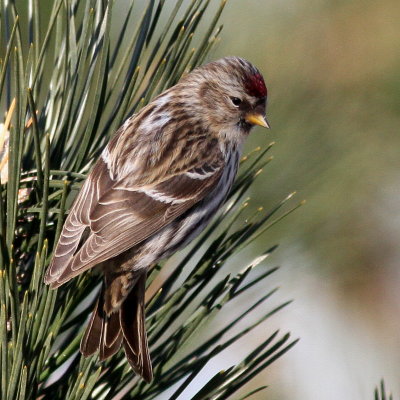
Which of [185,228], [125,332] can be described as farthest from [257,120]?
[125,332]

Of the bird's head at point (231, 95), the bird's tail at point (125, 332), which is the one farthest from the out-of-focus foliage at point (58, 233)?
the bird's head at point (231, 95)

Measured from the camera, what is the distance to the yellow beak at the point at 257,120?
6.60ft

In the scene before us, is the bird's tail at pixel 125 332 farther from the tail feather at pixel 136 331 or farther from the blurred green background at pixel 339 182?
the blurred green background at pixel 339 182

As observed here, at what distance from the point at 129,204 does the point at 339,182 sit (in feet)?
1.64

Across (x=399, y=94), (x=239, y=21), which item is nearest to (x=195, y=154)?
(x=239, y=21)

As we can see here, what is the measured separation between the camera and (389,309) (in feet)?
6.23

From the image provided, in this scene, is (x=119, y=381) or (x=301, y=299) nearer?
(x=119, y=381)

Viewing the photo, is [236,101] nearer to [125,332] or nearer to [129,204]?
[129,204]

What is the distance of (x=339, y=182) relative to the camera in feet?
6.42

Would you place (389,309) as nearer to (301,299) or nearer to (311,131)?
(301,299)

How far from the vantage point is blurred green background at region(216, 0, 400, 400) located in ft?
6.22

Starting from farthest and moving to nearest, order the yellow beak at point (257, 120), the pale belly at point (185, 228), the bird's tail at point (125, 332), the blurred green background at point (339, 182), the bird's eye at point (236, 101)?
1. the bird's eye at point (236, 101)
2. the yellow beak at point (257, 120)
3. the blurred green background at point (339, 182)
4. the pale belly at point (185, 228)
5. the bird's tail at point (125, 332)

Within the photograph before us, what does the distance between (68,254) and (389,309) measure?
2.79 ft

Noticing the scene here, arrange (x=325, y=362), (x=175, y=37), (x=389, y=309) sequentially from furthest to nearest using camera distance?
1. (x=325, y=362)
2. (x=389, y=309)
3. (x=175, y=37)
